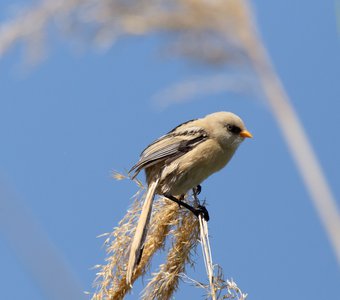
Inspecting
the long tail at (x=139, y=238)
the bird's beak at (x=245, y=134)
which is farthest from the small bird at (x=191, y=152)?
the long tail at (x=139, y=238)

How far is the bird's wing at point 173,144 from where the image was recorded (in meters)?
3.55

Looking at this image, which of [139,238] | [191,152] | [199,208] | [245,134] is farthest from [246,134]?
[139,238]

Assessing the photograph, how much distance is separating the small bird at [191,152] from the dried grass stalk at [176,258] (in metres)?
0.93

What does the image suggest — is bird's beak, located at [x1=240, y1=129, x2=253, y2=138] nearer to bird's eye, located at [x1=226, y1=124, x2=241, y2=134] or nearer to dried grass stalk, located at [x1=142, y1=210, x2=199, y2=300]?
bird's eye, located at [x1=226, y1=124, x2=241, y2=134]

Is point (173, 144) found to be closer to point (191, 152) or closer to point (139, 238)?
point (191, 152)

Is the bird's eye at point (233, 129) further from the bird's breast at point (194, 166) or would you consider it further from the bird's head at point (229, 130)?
the bird's breast at point (194, 166)

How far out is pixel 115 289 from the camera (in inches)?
88.0

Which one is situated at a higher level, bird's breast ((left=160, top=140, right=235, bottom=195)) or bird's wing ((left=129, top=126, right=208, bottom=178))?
bird's wing ((left=129, top=126, right=208, bottom=178))

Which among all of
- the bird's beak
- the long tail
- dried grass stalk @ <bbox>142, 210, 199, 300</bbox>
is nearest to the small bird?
the bird's beak

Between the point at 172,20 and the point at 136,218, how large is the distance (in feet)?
5.21

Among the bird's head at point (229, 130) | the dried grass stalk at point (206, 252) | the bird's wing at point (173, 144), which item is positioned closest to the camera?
the dried grass stalk at point (206, 252)

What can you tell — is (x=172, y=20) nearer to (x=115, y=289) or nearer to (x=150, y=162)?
(x=115, y=289)

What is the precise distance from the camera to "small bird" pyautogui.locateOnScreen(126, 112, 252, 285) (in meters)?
3.60

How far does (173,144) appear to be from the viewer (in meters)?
3.67
